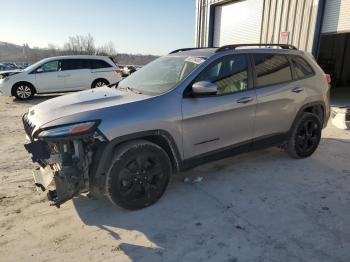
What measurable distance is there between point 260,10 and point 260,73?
8.85m

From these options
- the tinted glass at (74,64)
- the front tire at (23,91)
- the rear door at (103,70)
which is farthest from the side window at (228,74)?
the front tire at (23,91)

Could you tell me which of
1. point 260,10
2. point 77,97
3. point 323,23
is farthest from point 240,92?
point 260,10

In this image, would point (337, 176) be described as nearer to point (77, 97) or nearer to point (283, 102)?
point (283, 102)

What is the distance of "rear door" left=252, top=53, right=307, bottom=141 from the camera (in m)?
4.41

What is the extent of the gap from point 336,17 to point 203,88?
797 centimetres

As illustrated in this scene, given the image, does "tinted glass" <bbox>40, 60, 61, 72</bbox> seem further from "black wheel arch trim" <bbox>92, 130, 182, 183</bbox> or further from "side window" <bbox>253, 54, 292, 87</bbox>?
"black wheel arch trim" <bbox>92, 130, 182, 183</bbox>

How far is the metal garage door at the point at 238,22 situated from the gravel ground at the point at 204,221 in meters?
9.03

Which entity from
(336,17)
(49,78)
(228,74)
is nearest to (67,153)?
(228,74)

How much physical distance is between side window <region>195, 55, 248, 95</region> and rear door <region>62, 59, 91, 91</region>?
33.7ft

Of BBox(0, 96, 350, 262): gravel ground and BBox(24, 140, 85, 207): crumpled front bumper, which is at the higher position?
BBox(24, 140, 85, 207): crumpled front bumper

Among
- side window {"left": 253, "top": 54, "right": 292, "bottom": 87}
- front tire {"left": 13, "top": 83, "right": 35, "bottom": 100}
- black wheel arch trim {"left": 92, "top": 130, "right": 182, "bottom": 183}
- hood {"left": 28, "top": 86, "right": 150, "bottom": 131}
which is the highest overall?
side window {"left": 253, "top": 54, "right": 292, "bottom": 87}

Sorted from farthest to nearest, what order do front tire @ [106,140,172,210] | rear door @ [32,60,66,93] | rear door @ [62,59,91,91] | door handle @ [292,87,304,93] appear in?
rear door @ [62,59,91,91] < rear door @ [32,60,66,93] < door handle @ [292,87,304,93] < front tire @ [106,140,172,210]

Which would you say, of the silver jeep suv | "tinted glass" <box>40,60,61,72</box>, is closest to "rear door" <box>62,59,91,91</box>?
"tinted glass" <box>40,60,61,72</box>

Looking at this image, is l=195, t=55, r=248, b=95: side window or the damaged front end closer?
the damaged front end
